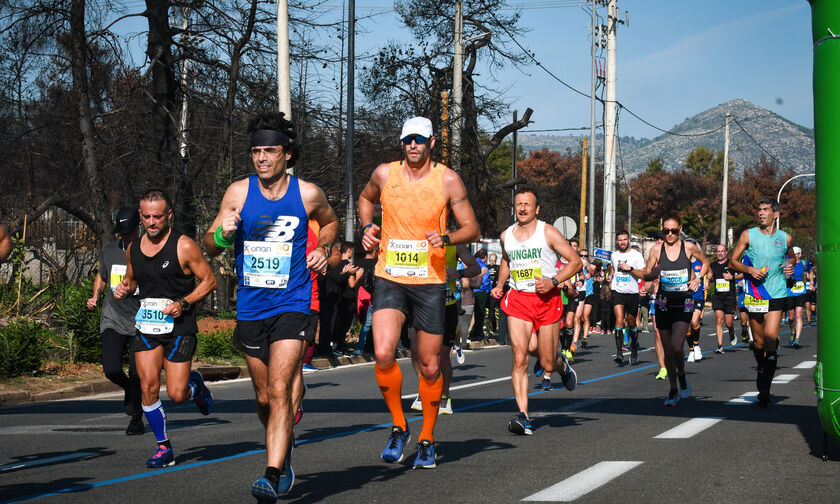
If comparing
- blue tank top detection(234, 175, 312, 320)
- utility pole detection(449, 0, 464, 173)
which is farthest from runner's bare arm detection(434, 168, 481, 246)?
utility pole detection(449, 0, 464, 173)

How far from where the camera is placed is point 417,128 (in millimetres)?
7848

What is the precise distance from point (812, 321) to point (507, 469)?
3325 cm

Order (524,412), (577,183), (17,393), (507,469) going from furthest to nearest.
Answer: (577,183) → (17,393) → (524,412) → (507,469)

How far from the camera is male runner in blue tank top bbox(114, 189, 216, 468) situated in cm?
812

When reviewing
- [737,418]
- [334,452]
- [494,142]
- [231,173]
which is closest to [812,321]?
[494,142]

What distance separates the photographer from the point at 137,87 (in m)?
23.6

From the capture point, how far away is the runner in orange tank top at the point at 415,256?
→ 7.68m

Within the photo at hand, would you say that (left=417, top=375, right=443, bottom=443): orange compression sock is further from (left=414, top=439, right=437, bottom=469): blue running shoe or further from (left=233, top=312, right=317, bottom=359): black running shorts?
(left=233, top=312, right=317, bottom=359): black running shorts

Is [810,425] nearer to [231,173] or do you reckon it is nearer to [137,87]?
[231,173]

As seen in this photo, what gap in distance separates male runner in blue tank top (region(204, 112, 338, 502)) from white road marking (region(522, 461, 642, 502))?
1518 mm

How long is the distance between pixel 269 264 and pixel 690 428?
16.2 ft

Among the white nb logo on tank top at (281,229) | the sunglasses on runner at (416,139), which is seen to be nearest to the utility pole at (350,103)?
the sunglasses on runner at (416,139)

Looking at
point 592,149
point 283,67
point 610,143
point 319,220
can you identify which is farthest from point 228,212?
point 592,149

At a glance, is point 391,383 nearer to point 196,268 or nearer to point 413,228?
point 413,228
